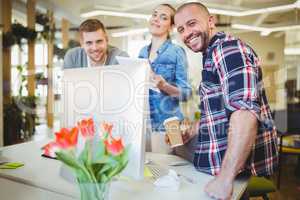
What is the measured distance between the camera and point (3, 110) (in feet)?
9.43

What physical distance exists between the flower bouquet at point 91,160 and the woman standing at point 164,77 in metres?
1.23

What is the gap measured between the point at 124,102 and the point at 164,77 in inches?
44.1

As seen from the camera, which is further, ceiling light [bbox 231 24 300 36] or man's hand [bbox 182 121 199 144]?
ceiling light [bbox 231 24 300 36]

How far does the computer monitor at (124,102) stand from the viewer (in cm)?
103

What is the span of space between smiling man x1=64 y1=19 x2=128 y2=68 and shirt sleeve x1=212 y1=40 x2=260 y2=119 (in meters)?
1.11

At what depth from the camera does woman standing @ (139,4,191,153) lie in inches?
83.5

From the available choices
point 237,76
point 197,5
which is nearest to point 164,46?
point 197,5

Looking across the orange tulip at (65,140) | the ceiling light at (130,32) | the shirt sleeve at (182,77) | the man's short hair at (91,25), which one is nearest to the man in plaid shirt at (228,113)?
the shirt sleeve at (182,77)

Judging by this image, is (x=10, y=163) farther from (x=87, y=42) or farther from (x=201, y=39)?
(x=201, y=39)

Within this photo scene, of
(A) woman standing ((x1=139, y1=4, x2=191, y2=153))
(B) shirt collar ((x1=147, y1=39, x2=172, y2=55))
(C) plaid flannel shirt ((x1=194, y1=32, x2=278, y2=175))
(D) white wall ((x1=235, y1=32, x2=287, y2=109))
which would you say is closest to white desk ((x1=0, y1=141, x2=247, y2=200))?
(C) plaid flannel shirt ((x1=194, y1=32, x2=278, y2=175))

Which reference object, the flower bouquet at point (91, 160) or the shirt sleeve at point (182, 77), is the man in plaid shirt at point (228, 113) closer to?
the shirt sleeve at point (182, 77)

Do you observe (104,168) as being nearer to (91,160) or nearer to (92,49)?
(91,160)

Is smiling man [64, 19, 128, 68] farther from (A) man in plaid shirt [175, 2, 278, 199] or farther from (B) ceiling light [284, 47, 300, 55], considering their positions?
(B) ceiling light [284, 47, 300, 55]

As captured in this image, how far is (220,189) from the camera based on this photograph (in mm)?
1092
